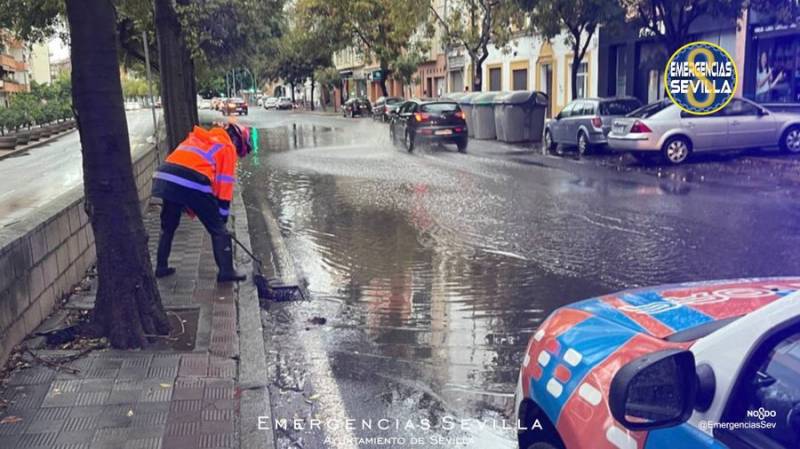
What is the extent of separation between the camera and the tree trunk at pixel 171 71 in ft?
38.3

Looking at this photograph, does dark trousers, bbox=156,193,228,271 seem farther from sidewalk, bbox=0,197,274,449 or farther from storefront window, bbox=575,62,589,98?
storefront window, bbox=575,62,589,98

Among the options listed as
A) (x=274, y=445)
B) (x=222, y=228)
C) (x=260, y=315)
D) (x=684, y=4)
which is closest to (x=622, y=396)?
(x=274, y=445)

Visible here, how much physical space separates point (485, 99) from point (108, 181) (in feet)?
72.2

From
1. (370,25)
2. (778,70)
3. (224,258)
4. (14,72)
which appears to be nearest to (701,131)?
(778,70)

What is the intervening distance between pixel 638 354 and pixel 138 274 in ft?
12.8

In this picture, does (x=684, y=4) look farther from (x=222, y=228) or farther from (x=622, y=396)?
(x=622, y=396)

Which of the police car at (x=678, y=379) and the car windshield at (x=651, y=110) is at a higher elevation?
the car windshield at (x=651, y=110)

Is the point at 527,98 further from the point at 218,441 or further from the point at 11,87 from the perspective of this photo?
the point at 11,87

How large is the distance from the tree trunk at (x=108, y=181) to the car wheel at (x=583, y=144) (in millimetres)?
15821

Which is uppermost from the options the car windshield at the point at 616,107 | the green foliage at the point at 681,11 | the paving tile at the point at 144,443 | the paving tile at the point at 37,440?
the green foliage at the point at 681,11

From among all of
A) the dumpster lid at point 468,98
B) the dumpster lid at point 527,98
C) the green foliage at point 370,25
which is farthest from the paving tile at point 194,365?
the green foliage at point 370,25

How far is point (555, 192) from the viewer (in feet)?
43.7

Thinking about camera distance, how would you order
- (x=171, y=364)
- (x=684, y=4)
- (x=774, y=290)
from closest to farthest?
1. (x=774, y=290)
2. (x=171, y=364)
3. (x=684, y=4)

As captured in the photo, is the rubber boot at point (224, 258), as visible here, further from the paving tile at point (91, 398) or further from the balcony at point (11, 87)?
the balcony at point (11, 87)
